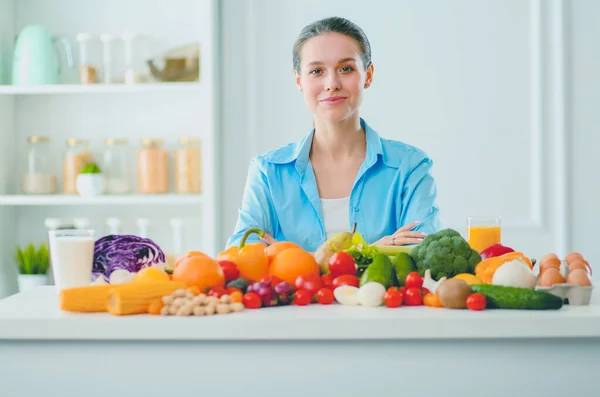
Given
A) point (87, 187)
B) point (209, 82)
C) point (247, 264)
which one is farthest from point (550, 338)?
point (87, 187)

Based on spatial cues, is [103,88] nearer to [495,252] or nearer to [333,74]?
[333,74]

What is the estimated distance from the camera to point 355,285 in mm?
1570

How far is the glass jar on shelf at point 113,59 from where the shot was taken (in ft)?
12.8

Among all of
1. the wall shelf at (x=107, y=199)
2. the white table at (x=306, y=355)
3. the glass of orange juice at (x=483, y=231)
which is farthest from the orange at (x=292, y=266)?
the wall shelf at (x=107, y=199)

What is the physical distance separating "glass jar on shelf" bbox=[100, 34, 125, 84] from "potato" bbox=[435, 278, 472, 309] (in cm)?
281

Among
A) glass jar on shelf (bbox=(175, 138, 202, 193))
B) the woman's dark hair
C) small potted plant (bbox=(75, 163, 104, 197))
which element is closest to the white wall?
glass jar on shelf (bbox=(175, 138, 202, 193))

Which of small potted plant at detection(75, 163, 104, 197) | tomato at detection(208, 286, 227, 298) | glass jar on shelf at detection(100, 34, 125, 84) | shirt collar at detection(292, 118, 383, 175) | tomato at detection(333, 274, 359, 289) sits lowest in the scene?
tomato at detection(208, 286, 227, 298)

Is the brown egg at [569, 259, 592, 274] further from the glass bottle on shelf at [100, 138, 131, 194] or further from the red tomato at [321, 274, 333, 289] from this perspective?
the glass bottle on shelf at [100, 138, 131, 194]

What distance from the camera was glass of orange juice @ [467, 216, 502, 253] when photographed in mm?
2074

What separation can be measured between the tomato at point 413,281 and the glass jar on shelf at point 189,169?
241cm

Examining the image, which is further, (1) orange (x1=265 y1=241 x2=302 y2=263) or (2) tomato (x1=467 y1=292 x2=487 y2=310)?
(1) orange (x1=265 y1=241 x2=302 y2=263)

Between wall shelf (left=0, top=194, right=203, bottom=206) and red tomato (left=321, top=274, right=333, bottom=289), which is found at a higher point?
wall shelf (left=0, top=194, right=203, bottom=206)

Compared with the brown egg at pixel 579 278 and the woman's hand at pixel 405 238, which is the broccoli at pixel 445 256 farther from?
the woman's hand at pixel 405 238

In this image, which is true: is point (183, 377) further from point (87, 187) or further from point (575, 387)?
point (87, 187)
